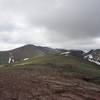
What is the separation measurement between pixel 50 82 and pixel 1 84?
17773 millimetres

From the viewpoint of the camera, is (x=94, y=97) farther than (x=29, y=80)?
No

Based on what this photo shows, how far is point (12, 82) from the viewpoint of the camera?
87.9 metres

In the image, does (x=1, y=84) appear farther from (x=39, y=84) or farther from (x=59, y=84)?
(x=59, y=84)

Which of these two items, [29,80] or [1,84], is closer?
[1,84]

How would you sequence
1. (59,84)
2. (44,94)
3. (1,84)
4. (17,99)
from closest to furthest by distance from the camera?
(17,99)
(44,94)
(1,84)
(59,84)

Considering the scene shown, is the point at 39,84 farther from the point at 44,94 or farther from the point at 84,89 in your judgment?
the point at 84,89

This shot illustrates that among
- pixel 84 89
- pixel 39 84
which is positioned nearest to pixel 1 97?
pixel 39 84

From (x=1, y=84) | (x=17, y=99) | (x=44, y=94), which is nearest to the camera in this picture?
(x=17, y=99)

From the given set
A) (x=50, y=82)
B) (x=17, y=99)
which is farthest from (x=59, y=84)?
(x=17, y=99)

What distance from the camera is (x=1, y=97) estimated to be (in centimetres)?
7381

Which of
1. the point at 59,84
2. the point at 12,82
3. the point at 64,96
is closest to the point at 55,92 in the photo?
the point at 64,96

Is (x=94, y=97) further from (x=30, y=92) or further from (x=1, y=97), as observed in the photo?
(x=1, y=97)

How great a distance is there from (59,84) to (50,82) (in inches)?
130

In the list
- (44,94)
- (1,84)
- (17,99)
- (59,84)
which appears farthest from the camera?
(59,84)
